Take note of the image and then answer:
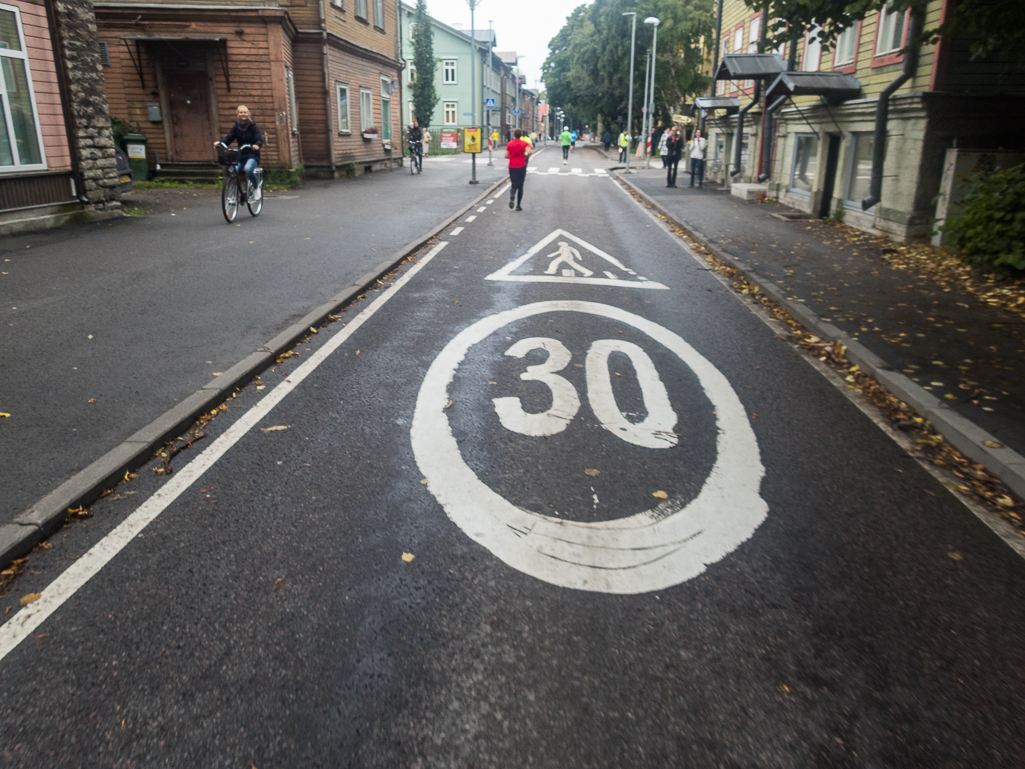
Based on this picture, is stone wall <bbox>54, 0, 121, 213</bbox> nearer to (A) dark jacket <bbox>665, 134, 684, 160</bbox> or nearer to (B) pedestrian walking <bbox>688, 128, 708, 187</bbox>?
(A) dark jacket <bbox>665, 134, 684, 160</bbox>

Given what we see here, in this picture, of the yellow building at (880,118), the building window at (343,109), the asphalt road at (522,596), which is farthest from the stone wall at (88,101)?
the building window at (343,109)

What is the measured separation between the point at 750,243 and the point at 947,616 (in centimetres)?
1224

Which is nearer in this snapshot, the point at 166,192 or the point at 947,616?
the point at 947,616

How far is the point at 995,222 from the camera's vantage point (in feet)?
36.6

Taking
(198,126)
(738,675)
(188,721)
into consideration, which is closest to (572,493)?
(738,675)

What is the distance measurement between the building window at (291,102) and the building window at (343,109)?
221 cm

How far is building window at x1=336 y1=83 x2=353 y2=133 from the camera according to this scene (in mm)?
28719

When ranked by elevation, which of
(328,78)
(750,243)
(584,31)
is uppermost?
(584,31)

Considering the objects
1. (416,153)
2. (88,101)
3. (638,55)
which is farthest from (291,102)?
(638,55)

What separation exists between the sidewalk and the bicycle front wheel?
0.32 m

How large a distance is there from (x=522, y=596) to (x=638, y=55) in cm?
6628

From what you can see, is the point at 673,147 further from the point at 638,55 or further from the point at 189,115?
the point at 638,55

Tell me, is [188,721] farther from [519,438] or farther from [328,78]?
[328,78]

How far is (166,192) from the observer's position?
2155 centimetres
